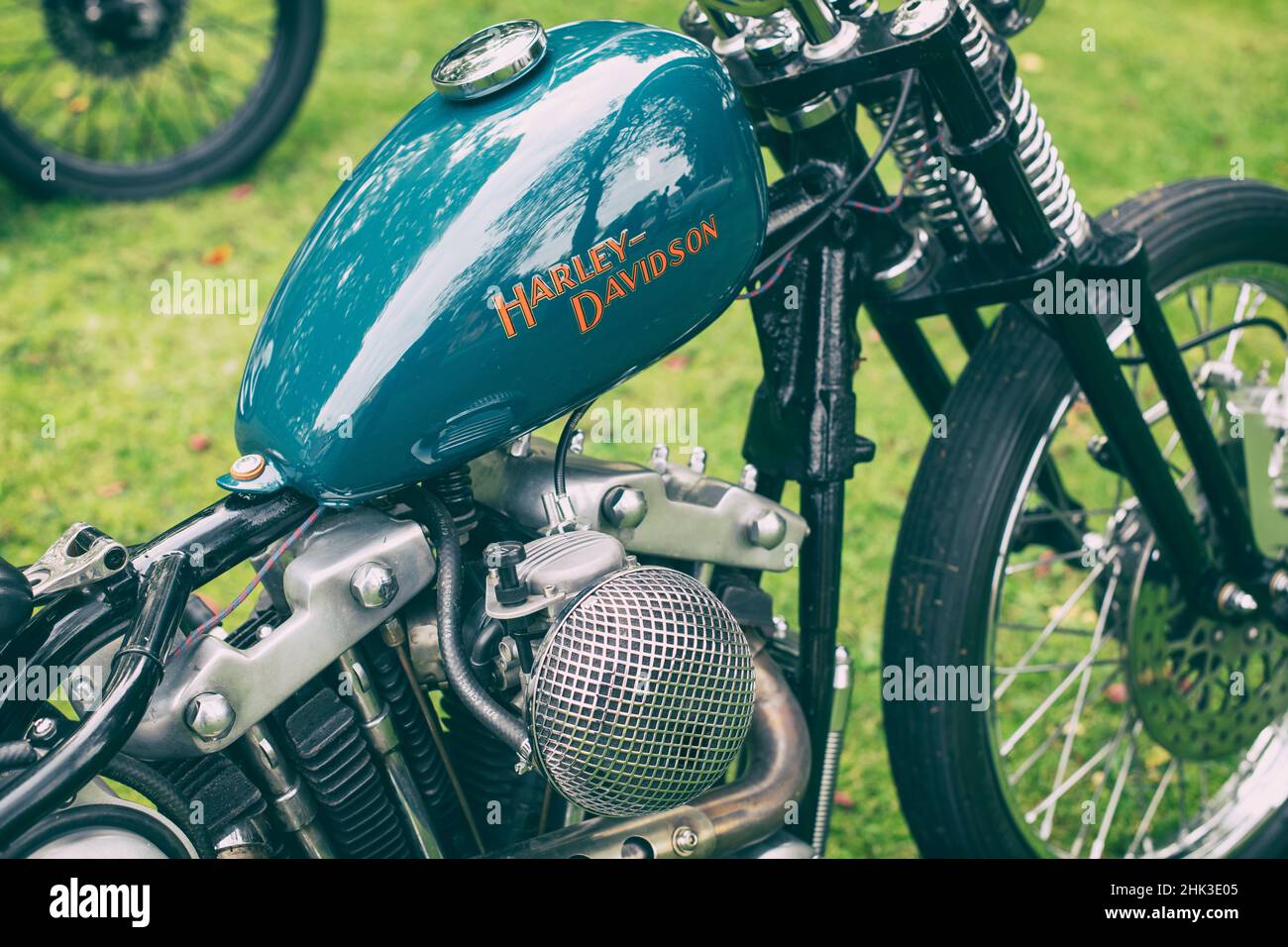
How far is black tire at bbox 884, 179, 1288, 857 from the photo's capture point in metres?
1.93

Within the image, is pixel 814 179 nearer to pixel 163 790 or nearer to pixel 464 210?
pixel 464 210

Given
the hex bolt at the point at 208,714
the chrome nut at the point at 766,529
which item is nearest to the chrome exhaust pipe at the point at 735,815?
the chrome nut at the point at 766,529

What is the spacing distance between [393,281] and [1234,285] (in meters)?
1.58

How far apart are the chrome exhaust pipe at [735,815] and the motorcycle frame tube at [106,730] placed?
0.52 metres

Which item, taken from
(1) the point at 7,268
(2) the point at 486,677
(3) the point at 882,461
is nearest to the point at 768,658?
(2) the point at 486,677

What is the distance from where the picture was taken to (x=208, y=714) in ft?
4.79

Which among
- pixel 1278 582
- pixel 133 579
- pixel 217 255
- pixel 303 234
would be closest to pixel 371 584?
pixel 133 579

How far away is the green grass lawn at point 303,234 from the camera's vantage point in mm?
3314

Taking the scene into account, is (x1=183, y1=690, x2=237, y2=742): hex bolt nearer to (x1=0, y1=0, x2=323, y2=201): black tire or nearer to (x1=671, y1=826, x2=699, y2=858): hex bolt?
(x1=671, y1=826, x2=699, y2=858): hex bolt

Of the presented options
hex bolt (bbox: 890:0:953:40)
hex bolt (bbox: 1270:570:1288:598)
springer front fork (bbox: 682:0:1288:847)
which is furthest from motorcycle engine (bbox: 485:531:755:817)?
hex bolt (bbox: 1270:570:1288:598)

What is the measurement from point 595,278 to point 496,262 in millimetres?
116

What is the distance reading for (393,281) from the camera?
1464 mm
